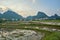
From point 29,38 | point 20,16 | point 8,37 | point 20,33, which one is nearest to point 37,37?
point 29,38

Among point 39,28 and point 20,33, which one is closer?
point 20,33

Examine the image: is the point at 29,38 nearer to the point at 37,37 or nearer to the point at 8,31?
the point at 37,37

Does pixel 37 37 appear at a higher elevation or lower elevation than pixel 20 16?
lower

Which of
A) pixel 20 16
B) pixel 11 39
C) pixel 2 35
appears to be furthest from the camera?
pixel 20 16

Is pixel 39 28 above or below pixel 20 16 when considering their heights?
below

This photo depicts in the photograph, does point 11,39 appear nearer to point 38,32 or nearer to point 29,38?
point 29,38

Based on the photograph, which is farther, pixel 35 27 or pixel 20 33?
pixel 35 27

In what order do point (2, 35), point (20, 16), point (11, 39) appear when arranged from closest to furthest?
point (11, 39)
point (2, 35)
point (20, 16)

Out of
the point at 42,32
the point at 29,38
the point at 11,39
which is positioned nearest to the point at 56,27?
the point at 42,32
